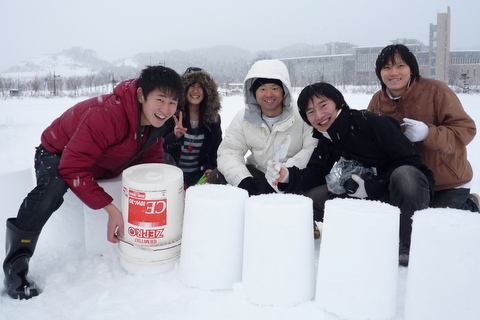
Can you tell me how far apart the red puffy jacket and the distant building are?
42.2 metres

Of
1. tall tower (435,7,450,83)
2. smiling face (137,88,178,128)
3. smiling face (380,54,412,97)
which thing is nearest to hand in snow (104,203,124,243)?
smiling face (137,88,178,128)

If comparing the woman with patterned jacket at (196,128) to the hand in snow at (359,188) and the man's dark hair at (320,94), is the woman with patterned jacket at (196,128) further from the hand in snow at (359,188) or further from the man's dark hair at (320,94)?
the hand in snow at (359,188)

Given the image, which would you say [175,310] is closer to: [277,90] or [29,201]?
[29,201]

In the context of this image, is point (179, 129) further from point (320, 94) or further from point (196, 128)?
point (320, 94)

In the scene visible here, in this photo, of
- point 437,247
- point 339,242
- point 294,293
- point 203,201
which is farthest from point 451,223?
point 203,201

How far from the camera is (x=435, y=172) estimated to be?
290 centimetres

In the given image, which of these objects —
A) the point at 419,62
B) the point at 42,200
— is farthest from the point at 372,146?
the point at 419,62

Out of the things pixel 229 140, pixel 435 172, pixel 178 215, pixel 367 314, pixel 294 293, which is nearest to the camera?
pixel 367 314

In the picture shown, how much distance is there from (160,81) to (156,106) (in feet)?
0.54

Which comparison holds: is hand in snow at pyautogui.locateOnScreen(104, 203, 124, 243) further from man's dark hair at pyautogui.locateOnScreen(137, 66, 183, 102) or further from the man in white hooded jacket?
the man in white hooded jacket

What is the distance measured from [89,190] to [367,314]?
1708 mm

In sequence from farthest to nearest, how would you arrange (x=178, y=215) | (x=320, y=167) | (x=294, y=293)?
(x=320, y=167), (x=178, y=215), (x=294, y=293)

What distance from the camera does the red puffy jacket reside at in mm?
2297

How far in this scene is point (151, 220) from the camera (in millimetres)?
2344
